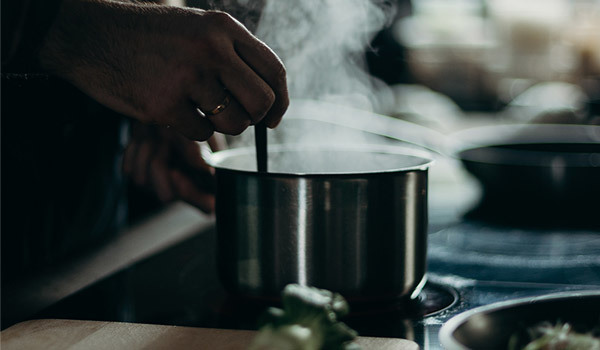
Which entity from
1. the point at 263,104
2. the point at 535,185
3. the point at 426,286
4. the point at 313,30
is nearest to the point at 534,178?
the point at 535,185

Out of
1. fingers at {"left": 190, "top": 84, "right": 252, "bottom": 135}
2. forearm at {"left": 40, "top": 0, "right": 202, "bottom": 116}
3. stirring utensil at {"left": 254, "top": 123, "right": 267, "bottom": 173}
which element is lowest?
stirring utensil at {"left": 254, "top": 123, "right": 267, "bottom": 173}

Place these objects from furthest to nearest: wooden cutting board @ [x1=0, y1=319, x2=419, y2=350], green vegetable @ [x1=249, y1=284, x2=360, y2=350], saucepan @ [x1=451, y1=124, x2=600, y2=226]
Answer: saucepan @ [x1=451, y1=124, x2=600, y2=226] < wooden cutting board @ [x1=0, y1=319, x2=419, y2=350] < green vegetable @ [x1=249, y1=284, x2=360, y2=350]

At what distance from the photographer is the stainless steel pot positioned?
66 centimetres

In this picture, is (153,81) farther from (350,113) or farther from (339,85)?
(350,113)

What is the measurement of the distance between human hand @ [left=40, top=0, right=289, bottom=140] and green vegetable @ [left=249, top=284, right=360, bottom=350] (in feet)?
0.85

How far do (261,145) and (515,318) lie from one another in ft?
1.02

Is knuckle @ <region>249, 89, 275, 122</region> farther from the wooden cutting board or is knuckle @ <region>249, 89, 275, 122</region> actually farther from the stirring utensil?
the wooden cutting board

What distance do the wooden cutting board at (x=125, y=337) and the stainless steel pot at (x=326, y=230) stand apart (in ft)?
0.20

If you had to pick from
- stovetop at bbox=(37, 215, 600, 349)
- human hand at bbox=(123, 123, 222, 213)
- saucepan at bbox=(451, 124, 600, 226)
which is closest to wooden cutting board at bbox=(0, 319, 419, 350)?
stovetop at bbox=(37, 215, 600, 349)

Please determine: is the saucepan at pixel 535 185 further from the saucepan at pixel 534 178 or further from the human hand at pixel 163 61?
the human hand at pixel 163 61

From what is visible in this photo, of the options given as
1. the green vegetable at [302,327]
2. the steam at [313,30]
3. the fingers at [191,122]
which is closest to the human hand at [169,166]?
the steam at [313,30]

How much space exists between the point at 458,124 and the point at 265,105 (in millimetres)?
3508

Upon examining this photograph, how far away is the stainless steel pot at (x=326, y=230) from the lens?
661 millimetres

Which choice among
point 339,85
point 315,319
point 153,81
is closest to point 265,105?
point 153,81
